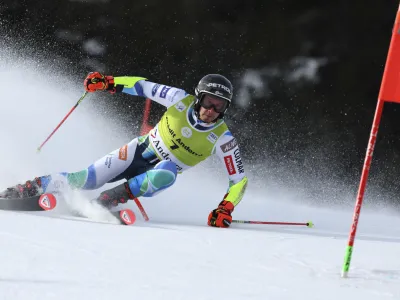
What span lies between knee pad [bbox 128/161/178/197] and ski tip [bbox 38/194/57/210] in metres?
0.57

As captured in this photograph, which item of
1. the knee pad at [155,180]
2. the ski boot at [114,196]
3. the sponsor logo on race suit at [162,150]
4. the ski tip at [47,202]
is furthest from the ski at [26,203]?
the sponsor logo on race suit at [162,150]

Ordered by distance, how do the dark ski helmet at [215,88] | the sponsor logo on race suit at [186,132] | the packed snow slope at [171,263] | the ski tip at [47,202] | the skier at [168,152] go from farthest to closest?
the sponsor logo on race suit at [186,132], the dark ski helmet at [215,88], the skier at [168,152], the ski tip at [47,202], the packed snow slope at [171,263]

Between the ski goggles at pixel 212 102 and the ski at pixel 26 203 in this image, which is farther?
the ski goggles at pixel 212 102

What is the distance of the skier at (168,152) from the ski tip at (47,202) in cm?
25

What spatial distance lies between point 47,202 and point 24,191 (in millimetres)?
295

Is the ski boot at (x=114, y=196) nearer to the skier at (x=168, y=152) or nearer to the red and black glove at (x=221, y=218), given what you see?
the skier at (x=168, y=152)

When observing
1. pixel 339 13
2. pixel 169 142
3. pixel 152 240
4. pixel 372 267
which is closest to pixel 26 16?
pixel 339 13

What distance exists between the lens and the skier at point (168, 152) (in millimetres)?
4016

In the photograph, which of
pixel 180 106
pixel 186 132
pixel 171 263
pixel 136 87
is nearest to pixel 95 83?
pixel 136 87

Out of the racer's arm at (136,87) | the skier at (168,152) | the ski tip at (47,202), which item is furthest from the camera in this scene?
the racer's arm at (136,87)

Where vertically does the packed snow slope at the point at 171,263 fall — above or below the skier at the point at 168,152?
below

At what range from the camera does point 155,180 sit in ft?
13.0

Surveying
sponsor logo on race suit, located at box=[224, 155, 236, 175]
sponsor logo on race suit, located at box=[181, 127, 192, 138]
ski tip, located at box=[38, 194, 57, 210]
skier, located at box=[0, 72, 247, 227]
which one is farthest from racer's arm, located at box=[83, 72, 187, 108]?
ski tip, located at box=[38, 194, 57, 210]

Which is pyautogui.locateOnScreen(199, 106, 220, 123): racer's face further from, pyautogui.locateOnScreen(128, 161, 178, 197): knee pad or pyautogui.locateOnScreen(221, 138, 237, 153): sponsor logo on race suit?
pyautogui.locateOnScreen(128, 161, 178, 197): knee pad
